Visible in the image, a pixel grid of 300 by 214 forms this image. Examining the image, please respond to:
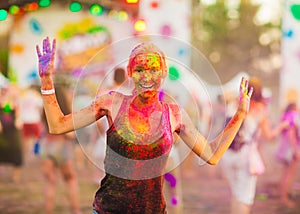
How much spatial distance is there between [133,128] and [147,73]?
0.22 m

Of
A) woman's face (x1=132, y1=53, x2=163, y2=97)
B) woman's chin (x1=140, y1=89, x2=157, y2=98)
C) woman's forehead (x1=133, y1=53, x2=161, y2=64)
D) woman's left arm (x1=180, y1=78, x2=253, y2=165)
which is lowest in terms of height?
woman's left arm (x1=180, y1=78, x2=253, y2=165)

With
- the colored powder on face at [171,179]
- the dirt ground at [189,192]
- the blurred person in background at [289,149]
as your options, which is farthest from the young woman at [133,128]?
the blurred person in background at [289,149]

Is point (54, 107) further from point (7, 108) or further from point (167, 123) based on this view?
point (7, 108)

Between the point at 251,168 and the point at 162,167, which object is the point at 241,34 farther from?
the point at 162,167

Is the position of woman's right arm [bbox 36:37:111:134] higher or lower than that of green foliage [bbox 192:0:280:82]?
higher

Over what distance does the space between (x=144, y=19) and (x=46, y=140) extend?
82.3 inches

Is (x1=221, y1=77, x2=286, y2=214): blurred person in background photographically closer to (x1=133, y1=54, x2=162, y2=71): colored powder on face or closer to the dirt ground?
the dirt ground

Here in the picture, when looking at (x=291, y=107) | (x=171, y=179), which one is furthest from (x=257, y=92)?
(x=291, y=107)

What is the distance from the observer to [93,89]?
6805mm

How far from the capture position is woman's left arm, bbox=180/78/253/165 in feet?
8.26

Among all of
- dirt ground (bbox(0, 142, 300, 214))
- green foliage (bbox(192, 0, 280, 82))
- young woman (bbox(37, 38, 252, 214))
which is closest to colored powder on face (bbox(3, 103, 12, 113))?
dirt ground (bbox(0, 142, 300, 214))

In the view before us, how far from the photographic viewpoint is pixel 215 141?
259 cm

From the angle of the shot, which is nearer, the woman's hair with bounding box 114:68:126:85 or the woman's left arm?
the woman's left arm

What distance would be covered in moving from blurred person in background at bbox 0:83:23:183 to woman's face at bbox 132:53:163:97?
5.09 m
